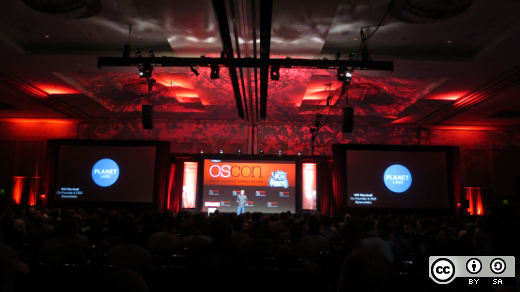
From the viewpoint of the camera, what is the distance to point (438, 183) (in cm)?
1251

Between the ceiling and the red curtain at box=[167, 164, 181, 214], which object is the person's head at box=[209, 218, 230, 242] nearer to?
the ceiling

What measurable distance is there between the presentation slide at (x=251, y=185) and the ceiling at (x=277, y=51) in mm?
2355

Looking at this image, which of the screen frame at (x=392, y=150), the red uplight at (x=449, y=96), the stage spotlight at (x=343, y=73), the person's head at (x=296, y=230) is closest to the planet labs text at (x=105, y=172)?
the screen frame at (x=392, y=150)

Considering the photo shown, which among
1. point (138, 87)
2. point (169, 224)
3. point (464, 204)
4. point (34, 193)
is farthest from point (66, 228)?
point (464, 204)

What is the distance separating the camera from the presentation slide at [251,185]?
12859 millimetres

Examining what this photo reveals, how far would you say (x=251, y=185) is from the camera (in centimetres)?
1297

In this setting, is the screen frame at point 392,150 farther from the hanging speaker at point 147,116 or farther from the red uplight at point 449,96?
the hanging speaker at point 147,116

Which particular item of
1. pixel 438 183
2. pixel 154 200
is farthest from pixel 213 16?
pixel 438 183

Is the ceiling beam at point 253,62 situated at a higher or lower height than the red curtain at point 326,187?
higher

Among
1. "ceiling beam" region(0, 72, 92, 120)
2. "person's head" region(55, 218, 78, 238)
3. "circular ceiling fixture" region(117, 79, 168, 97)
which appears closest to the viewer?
"person's head" region(55, 218, 78, 238)

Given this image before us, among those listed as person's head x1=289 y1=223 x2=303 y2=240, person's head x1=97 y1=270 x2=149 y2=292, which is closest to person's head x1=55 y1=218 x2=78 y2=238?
person's head x1=289 y1=223 x2=303 y2=240

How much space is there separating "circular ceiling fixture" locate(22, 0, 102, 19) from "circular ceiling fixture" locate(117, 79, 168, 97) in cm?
357

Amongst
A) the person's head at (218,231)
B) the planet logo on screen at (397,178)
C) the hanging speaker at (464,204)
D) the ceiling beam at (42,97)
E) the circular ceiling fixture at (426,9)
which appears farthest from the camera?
the planet logo on screen at (397,178)

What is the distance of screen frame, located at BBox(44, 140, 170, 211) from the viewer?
1220 cm
